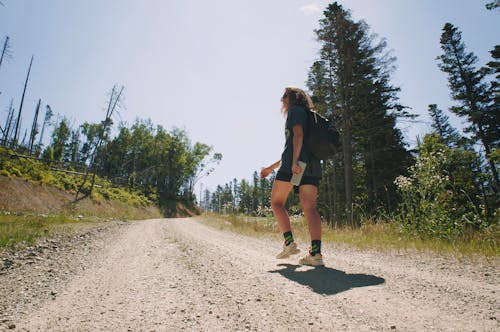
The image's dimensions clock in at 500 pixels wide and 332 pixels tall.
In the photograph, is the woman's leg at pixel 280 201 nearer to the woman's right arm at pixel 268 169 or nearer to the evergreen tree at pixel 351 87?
the woman's right arm at pixel 268 169

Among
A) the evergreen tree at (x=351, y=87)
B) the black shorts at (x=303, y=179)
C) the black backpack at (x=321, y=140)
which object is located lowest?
the black shorts at (x=303, y=179)

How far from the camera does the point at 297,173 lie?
3.06m

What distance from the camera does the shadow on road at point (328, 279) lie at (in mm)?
1940

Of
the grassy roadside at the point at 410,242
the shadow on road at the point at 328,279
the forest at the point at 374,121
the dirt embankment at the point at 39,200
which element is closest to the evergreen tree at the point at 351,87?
the forest at the point at 374,121

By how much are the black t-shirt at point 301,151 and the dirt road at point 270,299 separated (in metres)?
1.15

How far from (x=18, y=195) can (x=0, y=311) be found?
71.5 feet

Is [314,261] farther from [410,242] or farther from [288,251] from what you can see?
[410,242]

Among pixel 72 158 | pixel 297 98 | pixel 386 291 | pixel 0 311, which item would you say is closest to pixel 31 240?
pixel 0 311

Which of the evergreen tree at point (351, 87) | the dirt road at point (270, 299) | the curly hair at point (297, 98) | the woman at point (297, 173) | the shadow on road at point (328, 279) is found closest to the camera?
the dirt road at point (270, 299)

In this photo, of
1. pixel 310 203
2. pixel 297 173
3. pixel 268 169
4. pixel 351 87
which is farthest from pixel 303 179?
pixel 351 87

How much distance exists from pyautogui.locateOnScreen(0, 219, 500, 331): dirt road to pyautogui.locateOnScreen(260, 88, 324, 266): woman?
40 cm

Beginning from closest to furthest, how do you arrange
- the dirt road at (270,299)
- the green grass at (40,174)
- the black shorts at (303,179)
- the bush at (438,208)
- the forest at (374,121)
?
1. the dirt road at (270,299)
2. the black shorts at (303,179)
3. the bush at (438,208)
4. the forest at (374,121)
5. the green grass at (40,174)

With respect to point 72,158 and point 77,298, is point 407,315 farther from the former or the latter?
point 72,158

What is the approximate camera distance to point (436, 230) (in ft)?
13.9
